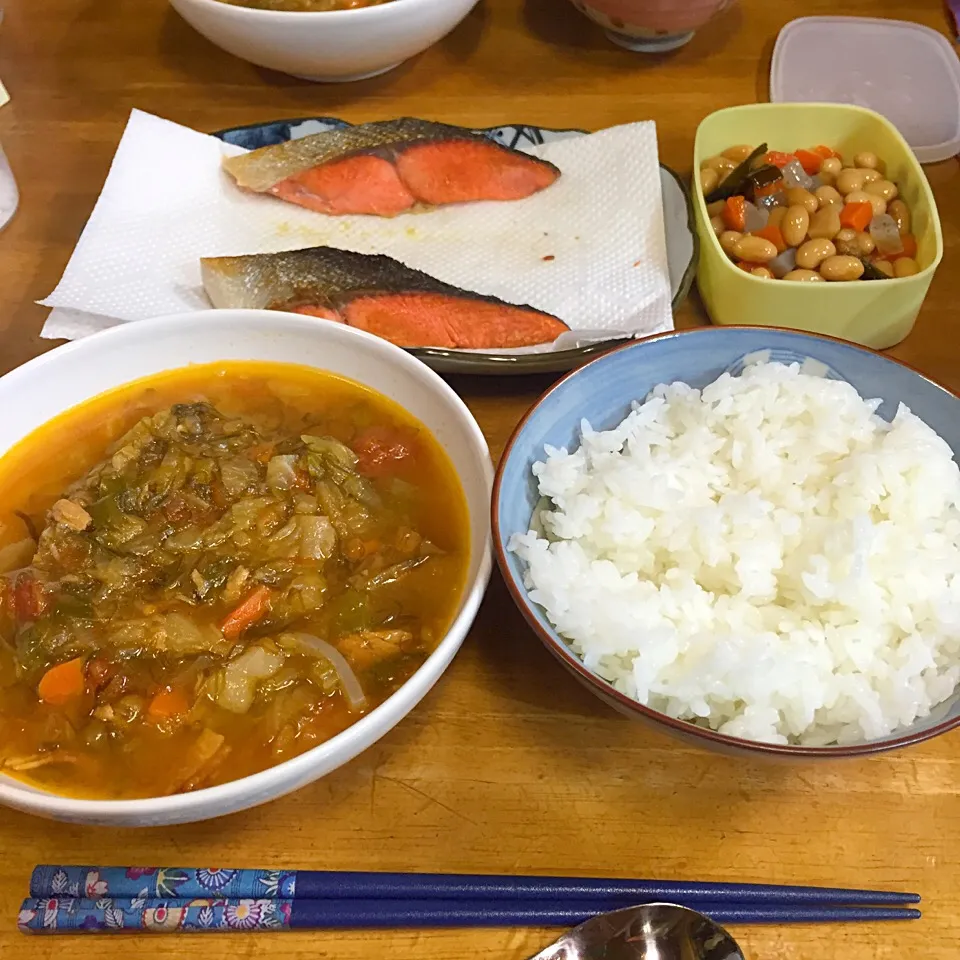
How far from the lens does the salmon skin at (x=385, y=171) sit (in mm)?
2600

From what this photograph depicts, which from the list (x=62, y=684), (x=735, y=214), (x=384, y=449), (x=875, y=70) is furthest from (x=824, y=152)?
(x=62, y=684)

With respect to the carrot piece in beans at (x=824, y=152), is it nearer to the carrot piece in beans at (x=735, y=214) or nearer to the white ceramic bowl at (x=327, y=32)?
the carrot piece in beans at (x=735, y=214)

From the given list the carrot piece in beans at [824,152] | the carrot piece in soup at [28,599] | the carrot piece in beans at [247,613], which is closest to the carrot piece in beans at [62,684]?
the carrot piece in soup at [28,599]

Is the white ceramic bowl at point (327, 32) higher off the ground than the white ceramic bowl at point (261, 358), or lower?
higher

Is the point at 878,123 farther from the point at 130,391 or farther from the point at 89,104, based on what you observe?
the point at 89,104

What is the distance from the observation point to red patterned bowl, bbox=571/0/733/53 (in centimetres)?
293

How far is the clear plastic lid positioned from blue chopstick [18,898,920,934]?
2.57 metres

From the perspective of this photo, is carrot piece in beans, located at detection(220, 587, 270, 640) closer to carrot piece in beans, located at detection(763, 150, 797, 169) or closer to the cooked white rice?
the cooked white rice

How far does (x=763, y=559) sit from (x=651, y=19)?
2.24 metres

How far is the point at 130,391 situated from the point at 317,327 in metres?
0.44

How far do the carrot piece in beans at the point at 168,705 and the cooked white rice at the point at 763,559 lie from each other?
62cm

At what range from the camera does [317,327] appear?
6.39 ft

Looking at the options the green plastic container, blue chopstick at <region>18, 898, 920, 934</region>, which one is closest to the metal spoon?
blue chopstick at <region>18, 898, 920, 934</region>

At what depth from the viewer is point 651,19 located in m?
3.00
